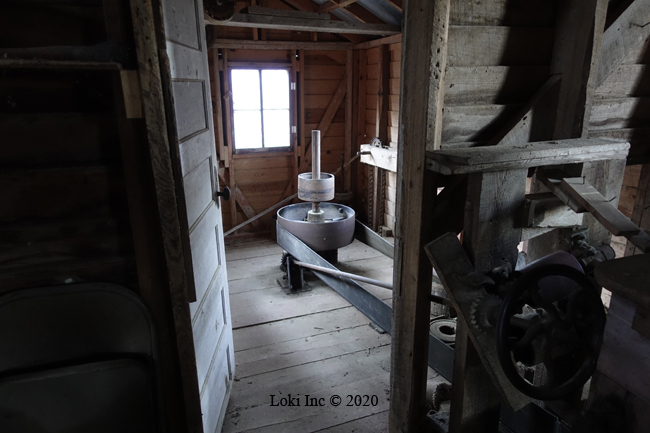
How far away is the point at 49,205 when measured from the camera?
4.94 feet

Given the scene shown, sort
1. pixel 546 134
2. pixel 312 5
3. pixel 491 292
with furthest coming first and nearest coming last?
1. pixel 312 5
2. pixel 546 134
3. pixel 491 292

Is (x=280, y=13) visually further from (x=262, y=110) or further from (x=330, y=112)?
(x=330, y=112)

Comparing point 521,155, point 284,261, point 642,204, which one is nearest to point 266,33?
point 284,261

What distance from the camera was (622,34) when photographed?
69.3 inches

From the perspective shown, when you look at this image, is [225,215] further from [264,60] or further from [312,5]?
[312,5]

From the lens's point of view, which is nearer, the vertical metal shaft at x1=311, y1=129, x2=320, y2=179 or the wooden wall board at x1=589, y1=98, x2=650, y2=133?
the wooden wall board at x1=589, y1=98, x2=650, y2=133

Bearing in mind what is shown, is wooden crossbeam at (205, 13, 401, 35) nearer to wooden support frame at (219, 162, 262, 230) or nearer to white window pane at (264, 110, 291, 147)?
white window pane at (264, 110, 291, 147)

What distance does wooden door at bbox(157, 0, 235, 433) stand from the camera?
5.24 feet

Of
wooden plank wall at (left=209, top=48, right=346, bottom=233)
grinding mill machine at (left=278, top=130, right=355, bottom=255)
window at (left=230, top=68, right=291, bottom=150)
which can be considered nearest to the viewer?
grinding mill machine at (left=278, top=130, right=355, bottom=255)

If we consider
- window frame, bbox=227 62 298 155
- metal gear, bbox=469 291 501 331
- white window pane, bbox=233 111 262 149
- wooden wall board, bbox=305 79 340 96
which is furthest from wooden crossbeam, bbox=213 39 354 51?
metal gear, bbox=469 291 501 331

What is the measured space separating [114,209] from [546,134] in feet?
5.72

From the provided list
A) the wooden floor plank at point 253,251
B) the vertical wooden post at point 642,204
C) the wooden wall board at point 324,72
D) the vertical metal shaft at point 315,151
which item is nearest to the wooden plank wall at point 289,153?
the wooden wall board at point 324,72

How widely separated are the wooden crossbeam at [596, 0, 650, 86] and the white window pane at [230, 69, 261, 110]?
4138 mm

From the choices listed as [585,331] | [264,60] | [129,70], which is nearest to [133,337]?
[129,70]
